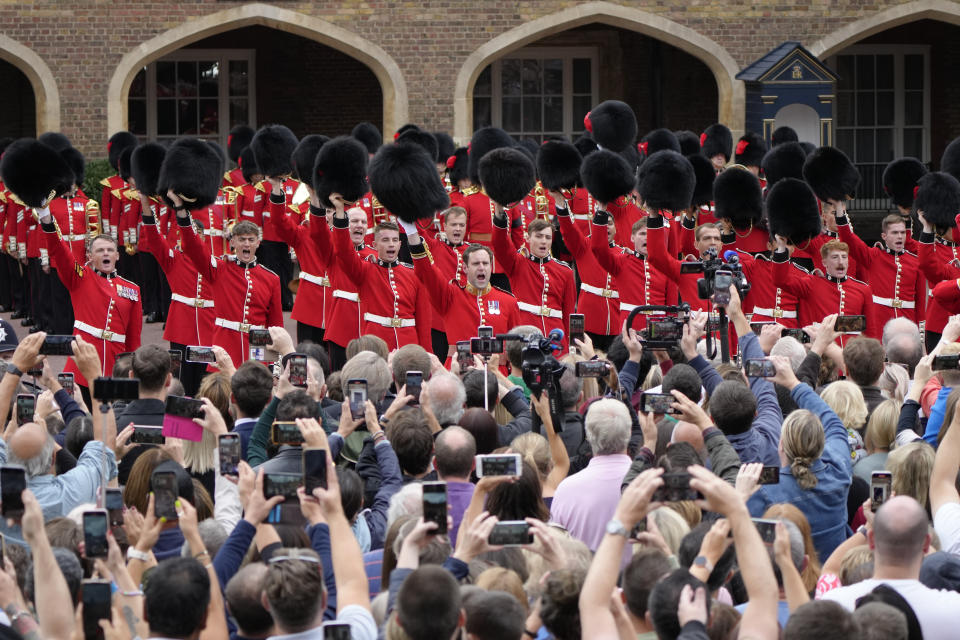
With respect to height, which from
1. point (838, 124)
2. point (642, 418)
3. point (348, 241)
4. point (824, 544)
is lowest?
point (824, 544)

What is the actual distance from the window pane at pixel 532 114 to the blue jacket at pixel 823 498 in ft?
43.9

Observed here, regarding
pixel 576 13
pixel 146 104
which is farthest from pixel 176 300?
pixel 146 104

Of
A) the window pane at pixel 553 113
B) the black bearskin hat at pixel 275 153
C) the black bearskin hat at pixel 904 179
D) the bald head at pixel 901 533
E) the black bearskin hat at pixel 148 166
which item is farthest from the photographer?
the window pane at pixel 553 113

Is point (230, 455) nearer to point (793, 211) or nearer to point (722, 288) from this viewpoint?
point (722, 288)

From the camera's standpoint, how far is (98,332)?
23.7ft

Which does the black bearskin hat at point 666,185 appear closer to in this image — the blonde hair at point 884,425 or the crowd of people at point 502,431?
the crowd of people at point 502,431

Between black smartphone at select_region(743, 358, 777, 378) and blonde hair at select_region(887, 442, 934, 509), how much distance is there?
558 millimetres

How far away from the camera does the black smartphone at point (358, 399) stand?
4316 mm

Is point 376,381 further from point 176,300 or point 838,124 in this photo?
point 838,124

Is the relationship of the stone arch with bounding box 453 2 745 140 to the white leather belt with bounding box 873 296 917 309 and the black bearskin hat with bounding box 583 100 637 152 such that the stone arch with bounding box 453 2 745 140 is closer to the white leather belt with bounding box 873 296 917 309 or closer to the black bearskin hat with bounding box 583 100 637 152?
the black bearskin hat with bounding box 583 100 637 152

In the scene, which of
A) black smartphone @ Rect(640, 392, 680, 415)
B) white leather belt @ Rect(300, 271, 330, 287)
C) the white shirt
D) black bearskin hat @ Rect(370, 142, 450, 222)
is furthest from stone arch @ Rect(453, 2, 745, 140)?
the white shirt

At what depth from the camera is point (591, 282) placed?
8.06m

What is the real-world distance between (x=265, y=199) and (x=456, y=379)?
6329 millimetres

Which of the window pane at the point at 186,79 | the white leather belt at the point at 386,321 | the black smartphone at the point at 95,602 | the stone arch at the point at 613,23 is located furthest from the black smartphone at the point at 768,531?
the window pane at the point at 186,79
